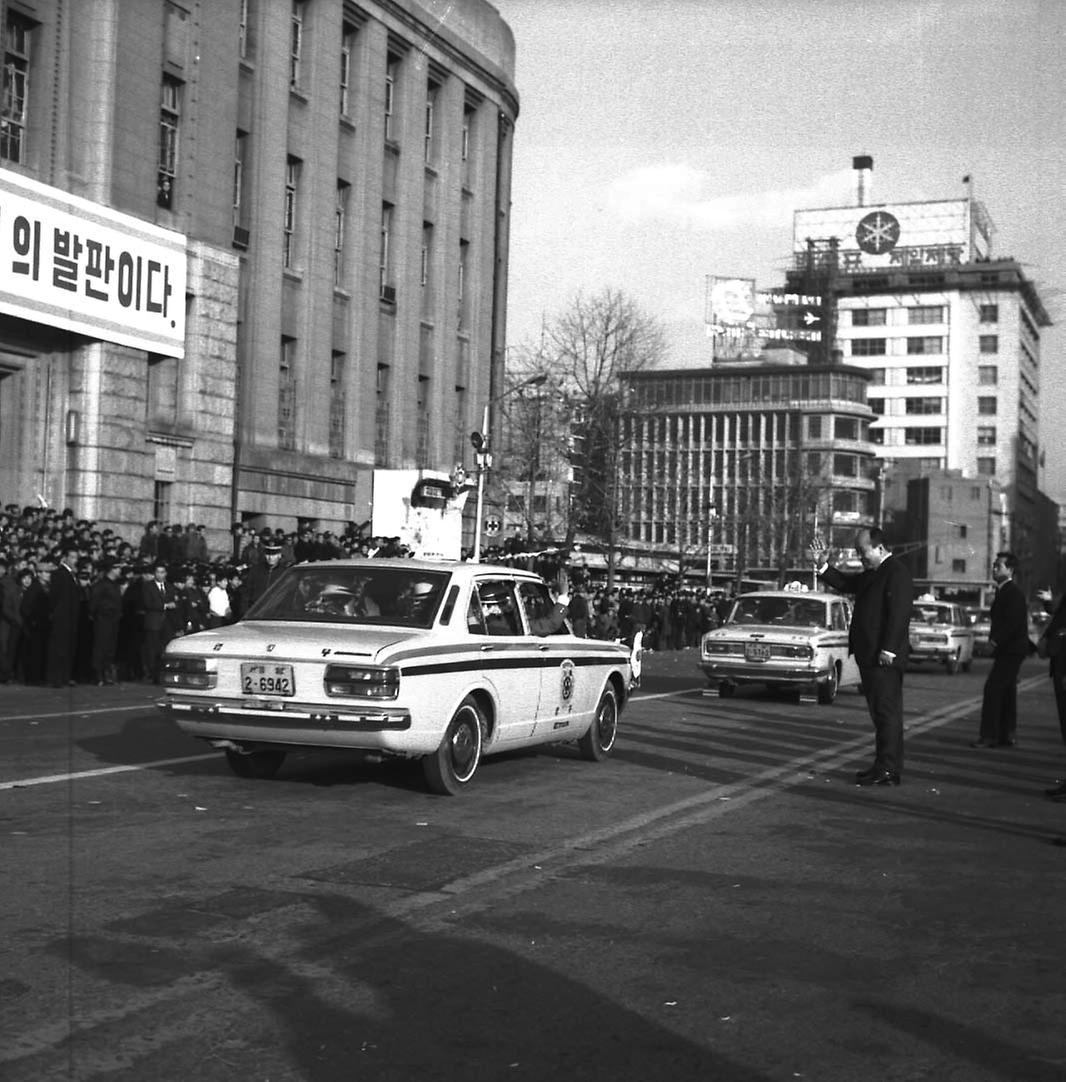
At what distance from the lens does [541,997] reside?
5875 millimetres

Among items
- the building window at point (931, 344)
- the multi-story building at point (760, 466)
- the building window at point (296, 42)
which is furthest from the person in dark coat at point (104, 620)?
the building window at point (931, 344)

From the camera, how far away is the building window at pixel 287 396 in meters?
37.8

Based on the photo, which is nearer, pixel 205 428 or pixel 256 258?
pixel 205 428

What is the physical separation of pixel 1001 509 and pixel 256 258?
368 feet

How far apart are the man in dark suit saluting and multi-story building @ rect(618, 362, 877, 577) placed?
57.3m

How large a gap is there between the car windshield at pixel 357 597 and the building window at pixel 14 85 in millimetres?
17857

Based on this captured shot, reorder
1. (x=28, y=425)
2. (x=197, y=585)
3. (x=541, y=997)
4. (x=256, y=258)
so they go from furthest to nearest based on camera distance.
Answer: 1. (x=256, y=258)
2. (x=28, y=425)
3. (x=197, y=585)
4. (x=541, y=997)

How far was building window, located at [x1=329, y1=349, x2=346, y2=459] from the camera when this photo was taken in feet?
132

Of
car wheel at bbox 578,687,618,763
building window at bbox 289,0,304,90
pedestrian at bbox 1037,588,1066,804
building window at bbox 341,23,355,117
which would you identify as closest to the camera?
pedestrian at bbox 1037,588,1066,804

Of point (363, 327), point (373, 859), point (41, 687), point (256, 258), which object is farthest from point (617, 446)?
point (373, 859)

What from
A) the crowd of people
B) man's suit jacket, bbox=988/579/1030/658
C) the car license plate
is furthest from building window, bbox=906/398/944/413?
the car license plate

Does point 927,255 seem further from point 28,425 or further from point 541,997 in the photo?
point 541,997

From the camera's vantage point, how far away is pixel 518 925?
702 centimetres

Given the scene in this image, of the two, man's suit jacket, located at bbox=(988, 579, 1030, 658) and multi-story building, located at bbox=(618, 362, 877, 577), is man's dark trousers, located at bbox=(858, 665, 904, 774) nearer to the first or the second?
man's suit jacket, located at bbox=(988, 579, 1030, 658)
